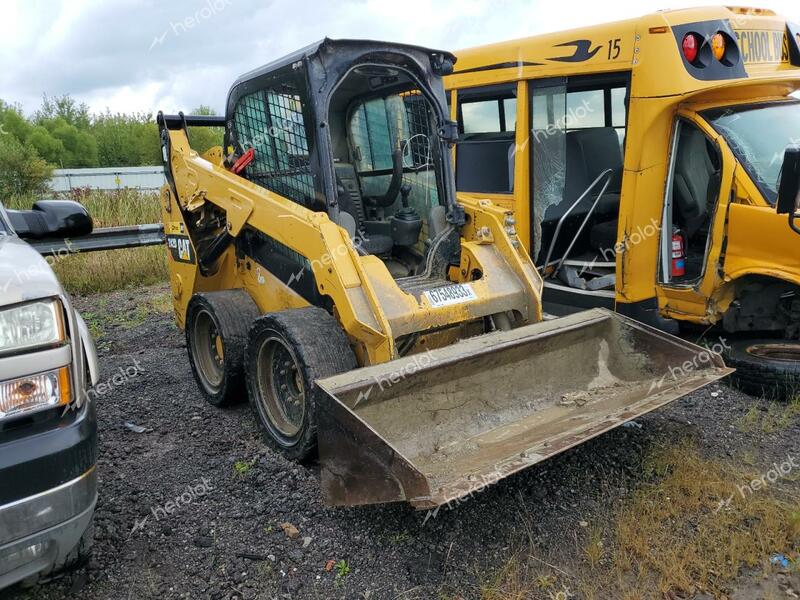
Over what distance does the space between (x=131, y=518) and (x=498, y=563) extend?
6.25 feet

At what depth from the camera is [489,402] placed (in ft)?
11.9

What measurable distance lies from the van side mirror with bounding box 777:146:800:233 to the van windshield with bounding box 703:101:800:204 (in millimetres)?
817

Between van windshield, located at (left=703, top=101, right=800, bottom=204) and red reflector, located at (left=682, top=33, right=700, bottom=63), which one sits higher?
red reflector, located at (left=682, top=33, right=700, bottom=63)

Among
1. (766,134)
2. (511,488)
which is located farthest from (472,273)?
(766,134)

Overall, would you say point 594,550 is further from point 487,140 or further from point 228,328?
point 487,140

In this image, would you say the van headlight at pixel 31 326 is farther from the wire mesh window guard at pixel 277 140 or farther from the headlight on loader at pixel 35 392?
the wire mesh window guard at pixel 277 140

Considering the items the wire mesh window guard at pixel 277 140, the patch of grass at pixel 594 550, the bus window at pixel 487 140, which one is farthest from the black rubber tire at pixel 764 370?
the wire mesh window guard at pixel 277 140

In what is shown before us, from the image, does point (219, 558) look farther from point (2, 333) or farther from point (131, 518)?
point (2, 333)

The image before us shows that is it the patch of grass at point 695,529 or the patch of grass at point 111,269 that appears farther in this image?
the patch of grass at point 111,269

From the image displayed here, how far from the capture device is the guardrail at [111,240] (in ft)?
26.5

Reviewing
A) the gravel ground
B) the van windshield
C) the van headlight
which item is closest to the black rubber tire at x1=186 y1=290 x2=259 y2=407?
the gravel ground

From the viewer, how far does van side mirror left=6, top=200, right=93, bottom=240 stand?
3.07m

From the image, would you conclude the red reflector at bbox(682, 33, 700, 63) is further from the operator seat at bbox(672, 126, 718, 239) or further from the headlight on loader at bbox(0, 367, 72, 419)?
the headlight on loader at bbox(0, 367, 72, 419)

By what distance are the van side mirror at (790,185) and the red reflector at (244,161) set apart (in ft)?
11.7
